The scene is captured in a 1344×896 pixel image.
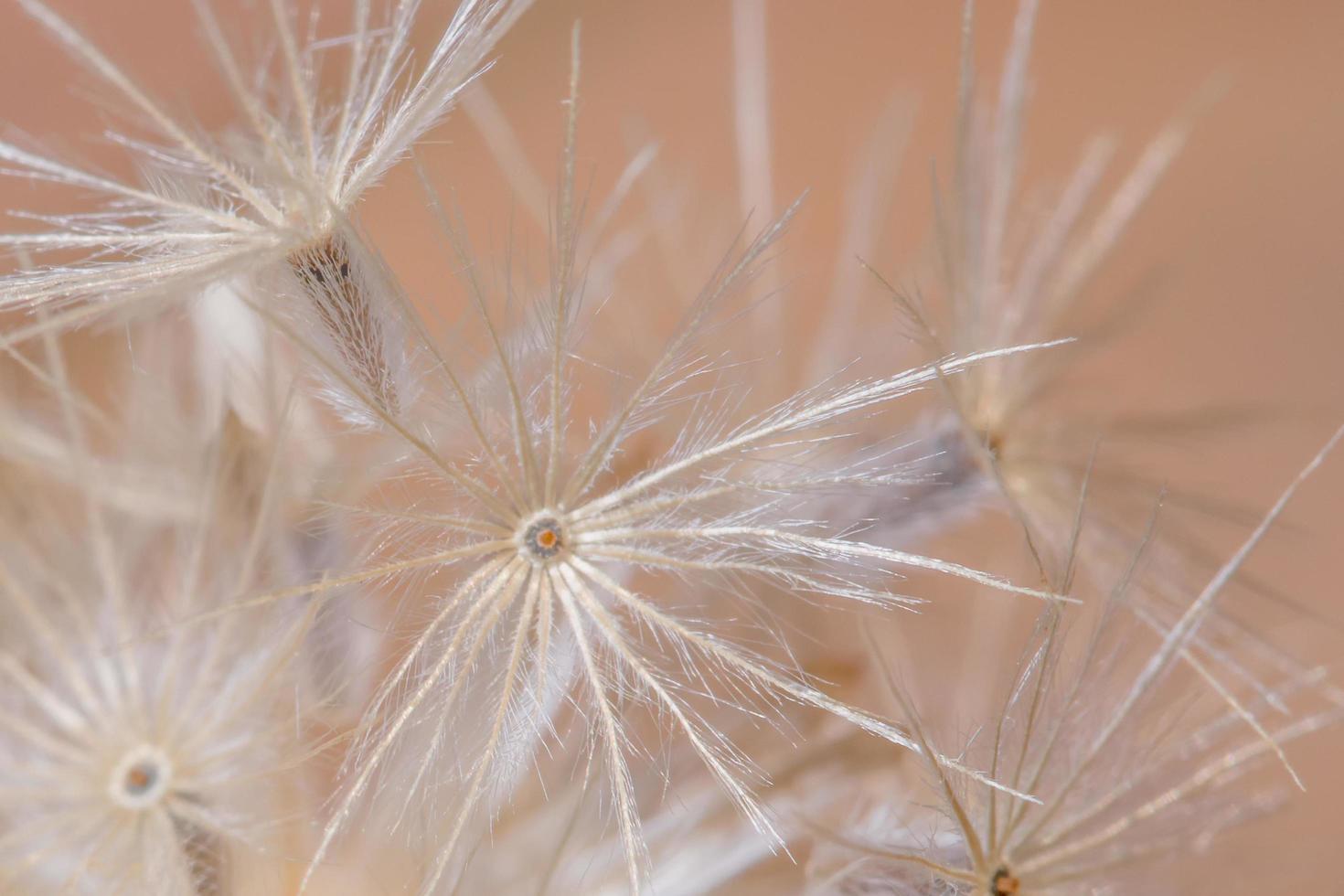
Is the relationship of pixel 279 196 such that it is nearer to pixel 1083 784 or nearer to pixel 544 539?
pixel 544 539

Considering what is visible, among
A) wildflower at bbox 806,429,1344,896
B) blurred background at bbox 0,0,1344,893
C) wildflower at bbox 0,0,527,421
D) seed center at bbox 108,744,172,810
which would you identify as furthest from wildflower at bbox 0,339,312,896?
blurred background at bbox 0,0,1344,893

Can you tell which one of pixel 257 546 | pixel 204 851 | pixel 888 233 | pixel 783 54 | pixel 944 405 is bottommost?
pixel 204 851

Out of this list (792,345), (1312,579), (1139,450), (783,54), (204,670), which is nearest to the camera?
(204,670)

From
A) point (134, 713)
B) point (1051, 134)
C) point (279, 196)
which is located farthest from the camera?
point (1051, 134)

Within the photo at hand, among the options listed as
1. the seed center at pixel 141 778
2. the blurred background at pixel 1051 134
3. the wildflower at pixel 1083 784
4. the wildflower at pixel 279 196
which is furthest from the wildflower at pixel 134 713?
the blurred background at pixel 1051 134

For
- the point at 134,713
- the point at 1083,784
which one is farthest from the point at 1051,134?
the point at 134,713

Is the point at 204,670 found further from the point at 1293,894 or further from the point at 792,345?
the point at 1293,894

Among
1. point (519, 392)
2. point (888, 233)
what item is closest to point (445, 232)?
point (519, 392)
